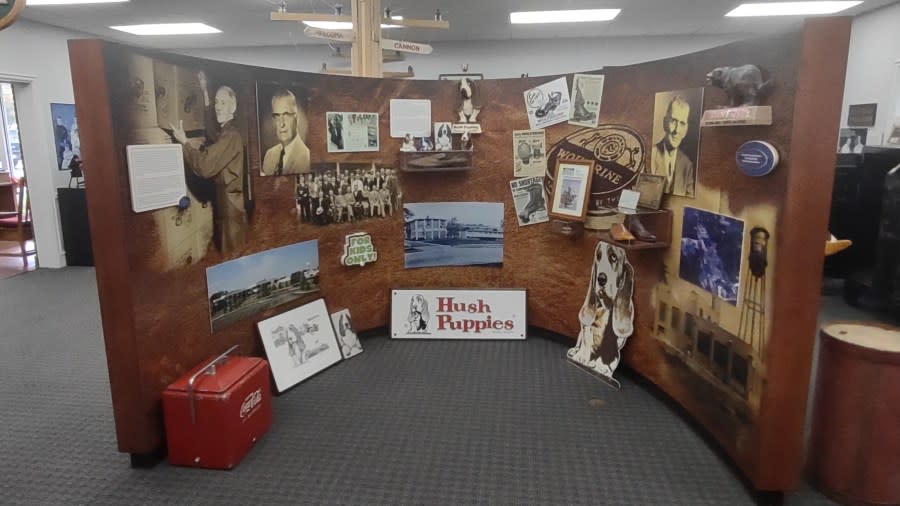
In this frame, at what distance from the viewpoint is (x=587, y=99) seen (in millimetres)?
3178

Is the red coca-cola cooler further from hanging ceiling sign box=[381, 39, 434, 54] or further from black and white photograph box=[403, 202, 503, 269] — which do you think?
hanging ceiling sign box=[381, 39, 434, 54]

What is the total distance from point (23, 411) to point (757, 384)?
3424mm

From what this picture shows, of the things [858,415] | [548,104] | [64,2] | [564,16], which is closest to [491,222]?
[548,104]

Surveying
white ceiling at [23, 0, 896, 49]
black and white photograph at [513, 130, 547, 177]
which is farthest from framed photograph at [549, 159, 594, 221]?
white ceiling at [23, 0, 896, 49]

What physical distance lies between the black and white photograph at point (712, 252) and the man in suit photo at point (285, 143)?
6.84ft

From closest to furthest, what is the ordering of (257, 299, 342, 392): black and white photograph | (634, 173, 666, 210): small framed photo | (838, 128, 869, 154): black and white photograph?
(634, 173, 666, 210): small framed photo < (257, 299, 342, 392): black and white photograph < (838, 128, 869, 154): black and white photograph

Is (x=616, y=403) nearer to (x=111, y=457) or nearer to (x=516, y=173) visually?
(x=516, y=173)

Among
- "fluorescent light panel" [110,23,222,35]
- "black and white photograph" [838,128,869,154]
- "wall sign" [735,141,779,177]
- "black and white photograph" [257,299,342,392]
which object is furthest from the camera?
"fluorescent light panel" [110,23,222,35]

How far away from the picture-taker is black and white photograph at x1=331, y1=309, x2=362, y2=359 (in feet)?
11.6

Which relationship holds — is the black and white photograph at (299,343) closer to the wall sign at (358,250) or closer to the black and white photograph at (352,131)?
the wall sign at (358,250)

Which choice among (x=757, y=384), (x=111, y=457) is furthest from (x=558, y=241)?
(x=111, y=457)

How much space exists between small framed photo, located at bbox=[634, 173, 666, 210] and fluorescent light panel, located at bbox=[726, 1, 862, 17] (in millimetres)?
4216

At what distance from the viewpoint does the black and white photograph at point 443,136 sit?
11.7 ft

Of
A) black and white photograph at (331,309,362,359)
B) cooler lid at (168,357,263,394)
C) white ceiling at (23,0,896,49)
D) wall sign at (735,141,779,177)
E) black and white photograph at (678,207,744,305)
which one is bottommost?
→ black and white photograph at (331,309,362,359)
